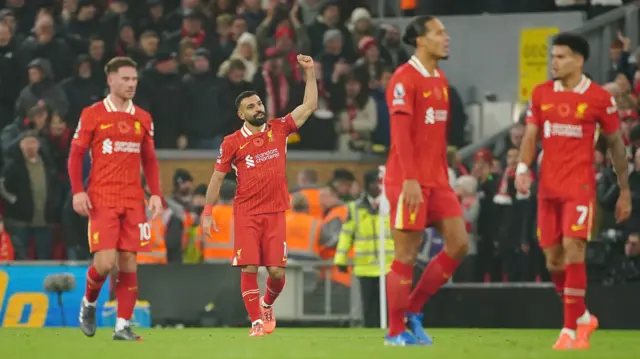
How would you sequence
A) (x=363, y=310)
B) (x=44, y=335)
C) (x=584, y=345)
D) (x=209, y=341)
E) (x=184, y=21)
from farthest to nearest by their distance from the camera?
(x=184, y=21) < (x=363, y=310) < (x=44, y=335) < (x=209, y=341) < (x=584, y=345)

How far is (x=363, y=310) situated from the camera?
2020 centimetres

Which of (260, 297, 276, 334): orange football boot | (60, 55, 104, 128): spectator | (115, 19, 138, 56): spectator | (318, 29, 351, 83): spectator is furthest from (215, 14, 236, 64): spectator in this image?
(260, 297, 276, 334): orange football boot

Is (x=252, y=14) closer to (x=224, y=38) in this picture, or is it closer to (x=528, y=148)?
(x=224, y=38)

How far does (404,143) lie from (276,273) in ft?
10.7

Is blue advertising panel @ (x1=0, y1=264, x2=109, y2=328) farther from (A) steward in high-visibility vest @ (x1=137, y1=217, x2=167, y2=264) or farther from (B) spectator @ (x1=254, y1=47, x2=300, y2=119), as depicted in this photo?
(B) spectator @ (x1=254, y1=47, x2=300, y2=119)

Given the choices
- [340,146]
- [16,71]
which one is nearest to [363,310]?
[340,146]

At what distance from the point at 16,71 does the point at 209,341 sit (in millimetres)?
10949

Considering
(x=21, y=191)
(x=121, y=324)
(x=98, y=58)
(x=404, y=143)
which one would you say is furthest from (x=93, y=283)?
(x=98, y=58)

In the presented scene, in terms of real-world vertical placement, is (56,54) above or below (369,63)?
above

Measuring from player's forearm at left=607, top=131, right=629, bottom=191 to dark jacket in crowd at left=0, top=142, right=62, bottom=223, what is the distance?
35.9 feet

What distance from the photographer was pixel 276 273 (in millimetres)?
14945

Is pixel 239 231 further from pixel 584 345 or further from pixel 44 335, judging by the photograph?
pixel 584 345

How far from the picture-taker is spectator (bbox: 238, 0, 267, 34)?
25.8m

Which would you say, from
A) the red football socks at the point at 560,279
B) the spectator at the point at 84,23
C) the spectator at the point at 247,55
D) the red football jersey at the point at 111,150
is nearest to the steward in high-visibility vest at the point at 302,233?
the spectator at the point at 247,55
